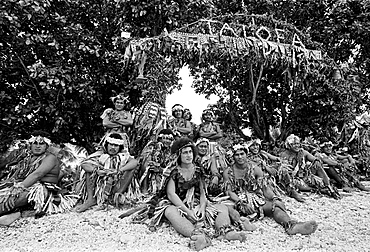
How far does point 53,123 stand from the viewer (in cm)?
511

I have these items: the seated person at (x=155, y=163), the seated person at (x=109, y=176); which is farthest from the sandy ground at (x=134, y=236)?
the seated person at (x=155, y=163)

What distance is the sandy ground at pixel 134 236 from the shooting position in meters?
2.27

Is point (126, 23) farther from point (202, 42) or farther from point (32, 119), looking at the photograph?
point (32, 119)

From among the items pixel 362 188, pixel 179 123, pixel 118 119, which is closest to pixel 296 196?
pixel 362 188

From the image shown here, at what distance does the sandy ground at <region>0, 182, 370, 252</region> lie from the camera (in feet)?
7.45

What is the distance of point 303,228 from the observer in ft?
7.86

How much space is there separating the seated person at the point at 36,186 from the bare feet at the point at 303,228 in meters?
2.02

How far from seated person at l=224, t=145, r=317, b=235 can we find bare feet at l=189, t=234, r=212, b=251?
2.29 feet

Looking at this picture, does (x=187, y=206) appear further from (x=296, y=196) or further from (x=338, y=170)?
(x=338, y=170)

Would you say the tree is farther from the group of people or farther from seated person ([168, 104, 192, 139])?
the group of people

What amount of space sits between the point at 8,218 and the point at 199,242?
1.66 m

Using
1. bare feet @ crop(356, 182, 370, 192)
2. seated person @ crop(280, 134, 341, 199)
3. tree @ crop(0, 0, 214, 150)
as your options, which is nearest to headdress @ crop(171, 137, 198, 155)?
seated person @ crop(280, 134, 341, 199)

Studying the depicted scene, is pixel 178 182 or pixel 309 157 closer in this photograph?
pixel 178 182

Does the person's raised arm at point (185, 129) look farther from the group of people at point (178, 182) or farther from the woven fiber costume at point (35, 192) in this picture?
the woven fiber costume at point (35, 192)
